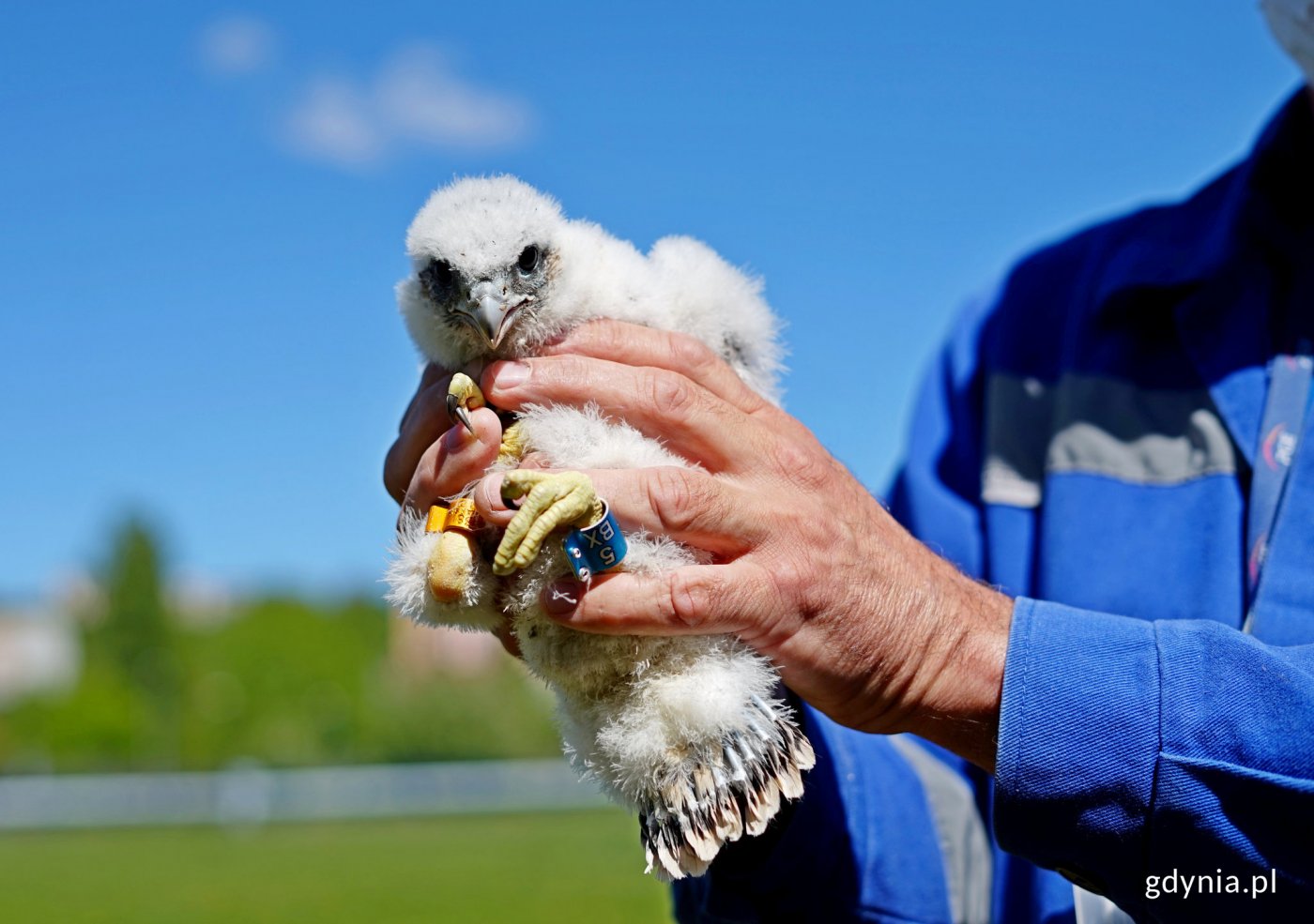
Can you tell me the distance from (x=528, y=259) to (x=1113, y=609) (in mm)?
1298

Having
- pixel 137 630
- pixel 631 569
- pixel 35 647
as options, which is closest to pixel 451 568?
pixel 631 569

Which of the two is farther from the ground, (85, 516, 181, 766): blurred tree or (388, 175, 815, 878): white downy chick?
(85, 516, 181, 766): blurred tree

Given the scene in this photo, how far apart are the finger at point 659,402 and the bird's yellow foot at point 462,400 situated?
2.9 inches

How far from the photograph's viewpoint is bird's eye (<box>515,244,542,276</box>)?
2.49 meters

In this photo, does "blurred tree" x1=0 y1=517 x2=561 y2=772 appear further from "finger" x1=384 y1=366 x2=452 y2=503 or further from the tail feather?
the tail feather

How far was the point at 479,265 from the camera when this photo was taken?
2469 mm

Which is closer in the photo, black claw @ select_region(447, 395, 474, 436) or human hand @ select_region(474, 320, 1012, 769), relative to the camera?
human hand @ select_region(474, 320, 1012, 769)

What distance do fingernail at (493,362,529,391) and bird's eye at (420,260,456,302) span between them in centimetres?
37

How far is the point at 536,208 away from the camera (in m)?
2.56

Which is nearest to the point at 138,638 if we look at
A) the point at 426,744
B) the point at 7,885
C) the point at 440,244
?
the point at 426,744

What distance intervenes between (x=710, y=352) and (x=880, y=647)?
551 mm

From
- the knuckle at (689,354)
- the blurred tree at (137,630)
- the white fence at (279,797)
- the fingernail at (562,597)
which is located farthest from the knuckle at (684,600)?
the blurred tree at (137,630)

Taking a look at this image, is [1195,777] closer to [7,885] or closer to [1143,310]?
[1143,310]

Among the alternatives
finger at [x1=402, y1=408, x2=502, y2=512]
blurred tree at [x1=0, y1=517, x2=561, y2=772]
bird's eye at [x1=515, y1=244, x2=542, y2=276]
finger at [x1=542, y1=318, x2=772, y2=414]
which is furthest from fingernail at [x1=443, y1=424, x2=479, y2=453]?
blurred tree at [x1=0, y1=517, x2=561, y2=772]
